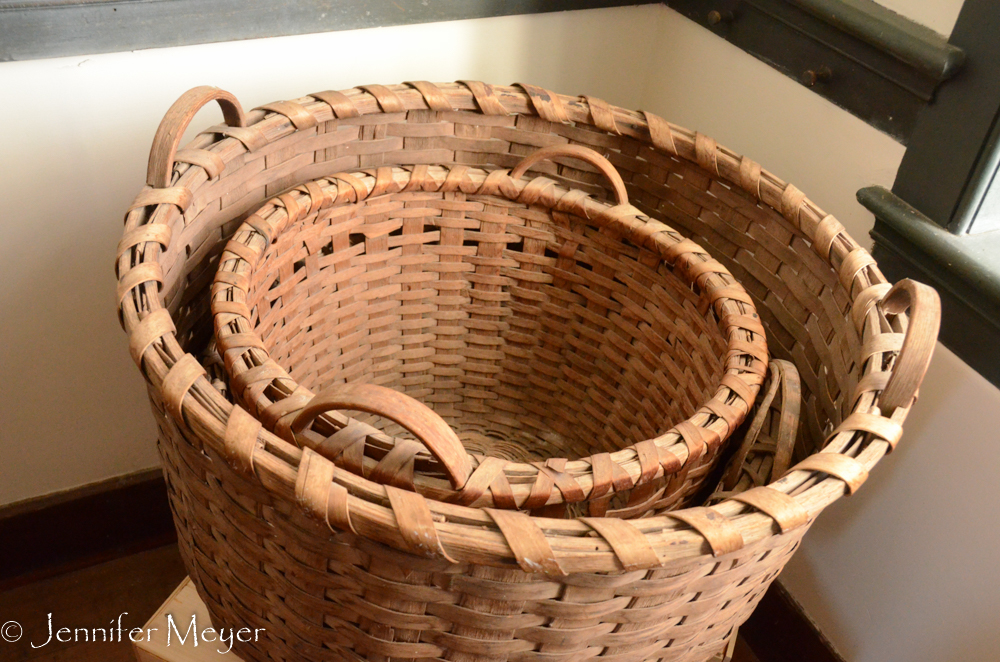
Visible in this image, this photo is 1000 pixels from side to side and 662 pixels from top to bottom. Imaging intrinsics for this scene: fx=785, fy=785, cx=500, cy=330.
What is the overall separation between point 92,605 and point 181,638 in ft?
1.29

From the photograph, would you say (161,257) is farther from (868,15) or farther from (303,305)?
(868,15)

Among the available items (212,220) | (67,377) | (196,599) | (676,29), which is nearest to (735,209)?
(676,29)

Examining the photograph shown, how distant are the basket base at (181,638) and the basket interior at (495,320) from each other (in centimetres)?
24

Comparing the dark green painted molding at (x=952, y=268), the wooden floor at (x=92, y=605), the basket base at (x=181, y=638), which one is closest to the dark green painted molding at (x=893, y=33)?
the dark green painted molding at (x=952, y=268)

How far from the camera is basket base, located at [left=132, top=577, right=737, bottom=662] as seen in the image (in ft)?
2.45

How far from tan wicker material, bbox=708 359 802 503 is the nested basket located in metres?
0.04

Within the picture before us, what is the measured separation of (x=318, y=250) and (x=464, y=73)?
33 centimetres

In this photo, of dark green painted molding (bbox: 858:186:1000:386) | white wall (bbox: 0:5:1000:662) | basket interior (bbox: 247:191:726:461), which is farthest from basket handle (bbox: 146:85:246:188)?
dark green painted molding (bbox: 858:186:1000:386)

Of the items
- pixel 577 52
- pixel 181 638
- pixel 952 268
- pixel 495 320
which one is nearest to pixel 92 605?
pixel 181 638

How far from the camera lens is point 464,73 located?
0.99 meters

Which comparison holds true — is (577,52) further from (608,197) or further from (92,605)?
(92,605)

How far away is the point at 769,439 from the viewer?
70 cm

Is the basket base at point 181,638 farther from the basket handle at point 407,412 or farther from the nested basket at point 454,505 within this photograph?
the basket handle at point 407,412

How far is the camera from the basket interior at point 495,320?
0.80m
